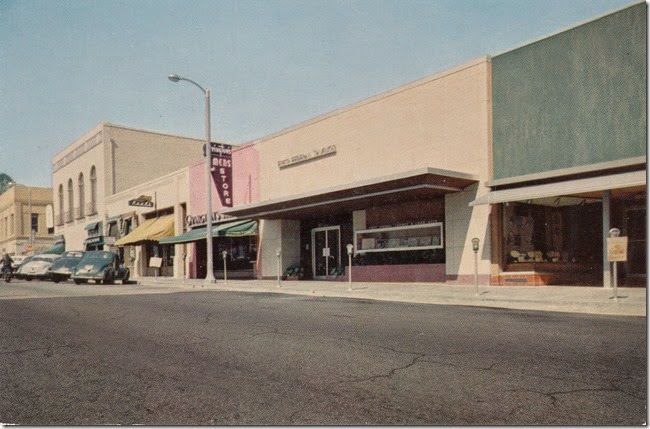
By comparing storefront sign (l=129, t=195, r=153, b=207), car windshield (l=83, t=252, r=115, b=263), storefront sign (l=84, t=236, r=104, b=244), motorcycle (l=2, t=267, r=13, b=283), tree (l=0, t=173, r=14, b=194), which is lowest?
motorcycle (l=2, t=267, r=13, b=283)

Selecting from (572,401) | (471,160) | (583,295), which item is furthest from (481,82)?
(572,401)

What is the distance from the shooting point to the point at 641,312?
9453mm

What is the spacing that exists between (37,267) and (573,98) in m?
28.0

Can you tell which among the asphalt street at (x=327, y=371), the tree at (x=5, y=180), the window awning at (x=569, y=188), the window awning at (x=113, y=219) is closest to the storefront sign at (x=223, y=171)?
the window awning at (x=569, y=188)

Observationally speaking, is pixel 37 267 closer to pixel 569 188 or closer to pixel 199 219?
pixel 199 219

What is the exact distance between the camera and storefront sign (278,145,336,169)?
22578mm

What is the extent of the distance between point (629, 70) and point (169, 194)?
90.2 ft

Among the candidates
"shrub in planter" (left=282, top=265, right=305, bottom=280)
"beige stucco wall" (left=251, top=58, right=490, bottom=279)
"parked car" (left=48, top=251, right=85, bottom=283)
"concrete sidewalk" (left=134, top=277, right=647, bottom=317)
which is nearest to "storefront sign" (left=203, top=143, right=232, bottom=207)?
"beige stucco wall" (left=251, top=58, right=490, bottom=279)

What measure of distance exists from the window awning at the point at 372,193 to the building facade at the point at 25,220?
44907mm

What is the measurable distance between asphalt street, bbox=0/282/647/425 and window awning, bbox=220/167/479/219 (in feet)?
24.8

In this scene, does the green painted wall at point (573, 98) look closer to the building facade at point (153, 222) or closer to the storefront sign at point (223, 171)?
the storefront sign at point (223, 171)

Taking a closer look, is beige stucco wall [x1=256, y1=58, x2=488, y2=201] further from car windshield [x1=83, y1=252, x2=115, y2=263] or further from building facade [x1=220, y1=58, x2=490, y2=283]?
car windshield [x1=83, y1=252, x2=115, y2=263]

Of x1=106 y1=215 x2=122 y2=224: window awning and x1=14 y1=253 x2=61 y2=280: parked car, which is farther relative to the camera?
x1=106 y1=215 x2=122 y2=224: window awning

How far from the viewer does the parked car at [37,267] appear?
29859 mm
